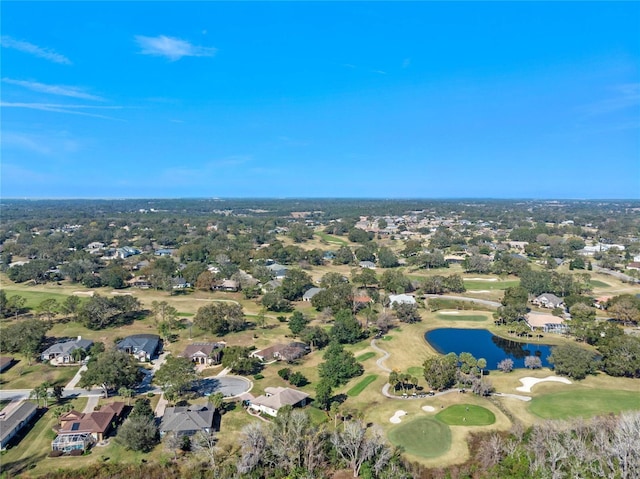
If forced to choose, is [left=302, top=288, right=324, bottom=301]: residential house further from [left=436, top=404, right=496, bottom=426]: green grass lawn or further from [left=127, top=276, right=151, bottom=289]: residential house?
[left=436, top=404, right=496, bottom=426]: green grass lawn

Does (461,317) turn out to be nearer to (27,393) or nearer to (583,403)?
(583,403)

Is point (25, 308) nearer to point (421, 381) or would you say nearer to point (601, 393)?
point (421, 381)

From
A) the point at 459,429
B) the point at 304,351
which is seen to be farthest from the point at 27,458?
the point at 459,429

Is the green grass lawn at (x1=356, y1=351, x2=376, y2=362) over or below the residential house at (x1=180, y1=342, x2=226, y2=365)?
below

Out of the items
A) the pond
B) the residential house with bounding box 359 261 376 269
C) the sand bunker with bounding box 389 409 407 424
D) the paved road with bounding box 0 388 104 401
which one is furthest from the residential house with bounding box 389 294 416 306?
the paved road with bounding box 0 388 104 401

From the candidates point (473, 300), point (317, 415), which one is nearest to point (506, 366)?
point (317, 415)

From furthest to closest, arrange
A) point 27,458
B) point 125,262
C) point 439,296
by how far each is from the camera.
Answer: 1. point 125,262
2. point 439,296
3. point 27,458

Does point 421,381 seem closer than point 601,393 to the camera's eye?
No
